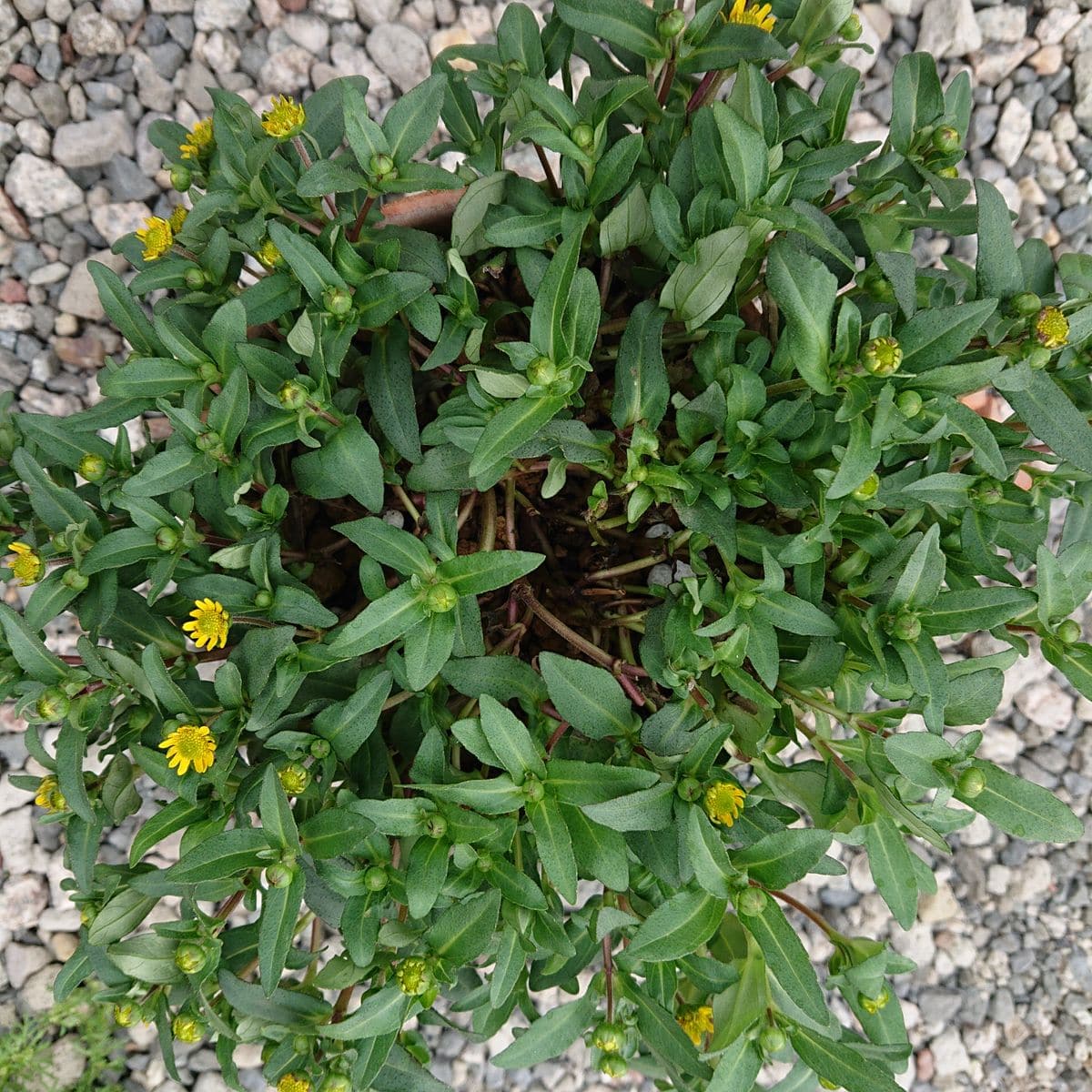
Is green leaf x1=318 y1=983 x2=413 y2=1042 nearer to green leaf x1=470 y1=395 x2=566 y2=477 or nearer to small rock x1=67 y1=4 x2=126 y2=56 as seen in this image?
green leaf x1=470 y1=395 x2=566 y2=477

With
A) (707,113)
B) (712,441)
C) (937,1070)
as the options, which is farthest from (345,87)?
(937,1070)

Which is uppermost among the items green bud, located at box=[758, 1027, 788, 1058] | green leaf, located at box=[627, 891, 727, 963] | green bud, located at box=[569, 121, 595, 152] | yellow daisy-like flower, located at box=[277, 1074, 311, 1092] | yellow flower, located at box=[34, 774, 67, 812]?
green bud, located at box=[569, 121, 595, 152]

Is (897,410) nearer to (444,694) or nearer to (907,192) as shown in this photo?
(907,192)

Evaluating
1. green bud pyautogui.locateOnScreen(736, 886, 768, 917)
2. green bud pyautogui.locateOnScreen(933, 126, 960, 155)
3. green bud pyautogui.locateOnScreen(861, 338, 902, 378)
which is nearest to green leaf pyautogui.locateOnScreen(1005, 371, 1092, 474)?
green bud pyautogui.locateOnScreen(861, 338, 902, 378)

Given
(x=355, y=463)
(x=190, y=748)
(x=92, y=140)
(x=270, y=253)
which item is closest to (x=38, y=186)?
(x=92, y=140)

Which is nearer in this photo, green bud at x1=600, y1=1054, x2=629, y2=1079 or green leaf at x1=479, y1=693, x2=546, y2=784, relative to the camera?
green leaf at x1=479, y1=693, x2=546, y2=784

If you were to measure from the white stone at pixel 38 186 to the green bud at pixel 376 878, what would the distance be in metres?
1.63

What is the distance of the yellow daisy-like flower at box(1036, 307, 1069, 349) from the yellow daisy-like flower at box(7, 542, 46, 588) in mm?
1159

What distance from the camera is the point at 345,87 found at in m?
1.14

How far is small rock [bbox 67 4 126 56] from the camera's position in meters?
1.99

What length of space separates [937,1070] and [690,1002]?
1.06 metres

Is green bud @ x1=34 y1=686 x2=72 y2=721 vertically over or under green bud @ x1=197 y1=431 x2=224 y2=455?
under

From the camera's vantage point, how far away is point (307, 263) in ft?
3.65

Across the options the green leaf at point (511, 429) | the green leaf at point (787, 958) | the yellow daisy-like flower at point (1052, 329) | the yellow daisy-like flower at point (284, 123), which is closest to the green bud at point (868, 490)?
the yellow daisy-like flower at point (1052, 329)
